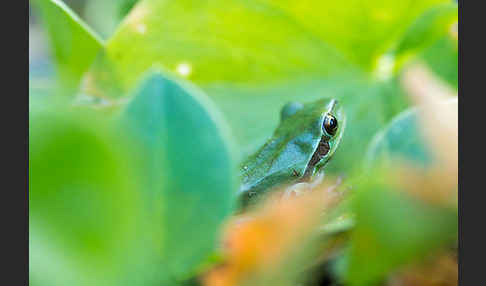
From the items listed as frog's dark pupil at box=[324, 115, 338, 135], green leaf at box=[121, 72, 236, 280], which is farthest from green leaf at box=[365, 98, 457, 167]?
frog's dark pupil at box=[324, 115, 338, 135]

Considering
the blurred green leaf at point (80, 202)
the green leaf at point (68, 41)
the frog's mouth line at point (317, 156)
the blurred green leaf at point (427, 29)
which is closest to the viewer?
the blurred green leaf at point (80, 202)

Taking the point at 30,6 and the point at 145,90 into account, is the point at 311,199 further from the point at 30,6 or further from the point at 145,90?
the point at 30,6

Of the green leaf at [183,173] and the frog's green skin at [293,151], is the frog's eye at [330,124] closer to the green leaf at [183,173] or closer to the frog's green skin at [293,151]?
the frog's green skin at [293,151]

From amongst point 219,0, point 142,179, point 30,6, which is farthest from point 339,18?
point 142,179

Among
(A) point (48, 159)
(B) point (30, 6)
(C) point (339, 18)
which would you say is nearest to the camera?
(A) point (48, 159)

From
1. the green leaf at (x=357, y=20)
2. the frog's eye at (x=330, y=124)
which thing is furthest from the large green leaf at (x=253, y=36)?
the frog's eye at (x=330, y=124)
